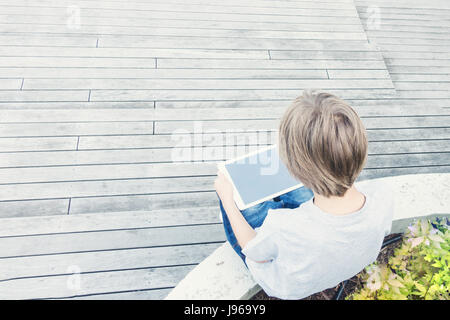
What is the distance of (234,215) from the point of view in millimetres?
1229

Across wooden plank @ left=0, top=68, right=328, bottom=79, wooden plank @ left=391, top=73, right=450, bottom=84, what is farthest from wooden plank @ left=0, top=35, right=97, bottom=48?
wooden plank @ left=391, top=73, right=450, bottom=84

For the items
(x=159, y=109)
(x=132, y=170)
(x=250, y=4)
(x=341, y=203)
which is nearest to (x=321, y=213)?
(x=341, y=203)

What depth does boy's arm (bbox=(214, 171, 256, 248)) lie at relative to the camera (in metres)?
1.18

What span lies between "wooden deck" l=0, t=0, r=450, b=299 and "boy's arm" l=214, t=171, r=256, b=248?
70 centimetres

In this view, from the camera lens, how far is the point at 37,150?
86.7 inches

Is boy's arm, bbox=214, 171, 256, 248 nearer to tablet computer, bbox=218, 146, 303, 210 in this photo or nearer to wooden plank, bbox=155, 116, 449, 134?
tablet computer, bbox=218, 146, 303, 210

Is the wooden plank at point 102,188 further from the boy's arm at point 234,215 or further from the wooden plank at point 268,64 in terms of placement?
the wooden plank at point 268,64

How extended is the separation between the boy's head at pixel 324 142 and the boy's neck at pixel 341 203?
0.03 m

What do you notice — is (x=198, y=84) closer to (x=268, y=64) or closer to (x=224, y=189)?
(x=268, y=64)

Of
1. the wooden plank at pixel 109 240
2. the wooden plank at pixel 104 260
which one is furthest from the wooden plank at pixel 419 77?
the wooden plank at pixel 104 260

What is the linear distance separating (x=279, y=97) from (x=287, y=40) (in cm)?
68

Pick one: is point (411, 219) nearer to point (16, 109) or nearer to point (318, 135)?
point (318, 135)

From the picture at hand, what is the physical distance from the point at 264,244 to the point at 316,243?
0.50 ft

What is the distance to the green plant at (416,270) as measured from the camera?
1.28 meters
